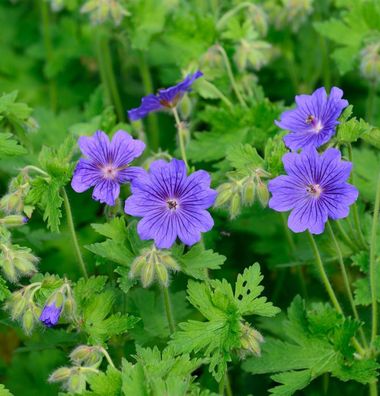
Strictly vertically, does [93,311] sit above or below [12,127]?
below

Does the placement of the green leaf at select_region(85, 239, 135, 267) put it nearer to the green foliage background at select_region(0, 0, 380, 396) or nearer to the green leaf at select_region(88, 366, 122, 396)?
the green foliage background at select_region(0, 0, 380, 396)

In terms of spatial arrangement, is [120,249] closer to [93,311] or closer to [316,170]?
[93,311]

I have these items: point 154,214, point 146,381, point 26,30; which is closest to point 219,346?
point 146,381

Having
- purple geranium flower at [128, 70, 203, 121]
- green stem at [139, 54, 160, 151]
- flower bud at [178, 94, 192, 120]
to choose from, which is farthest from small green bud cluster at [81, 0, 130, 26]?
purple geranium flower at [128, 70, 203, 121]

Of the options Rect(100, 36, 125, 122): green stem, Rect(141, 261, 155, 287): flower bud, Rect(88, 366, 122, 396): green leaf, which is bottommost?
Rect(88, 366, 122, 396): green leaf

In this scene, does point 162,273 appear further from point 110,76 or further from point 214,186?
point 110,76
